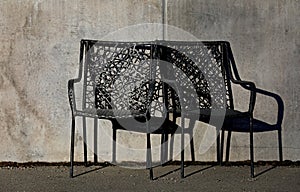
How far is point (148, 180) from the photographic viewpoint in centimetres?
605

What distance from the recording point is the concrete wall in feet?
21.0

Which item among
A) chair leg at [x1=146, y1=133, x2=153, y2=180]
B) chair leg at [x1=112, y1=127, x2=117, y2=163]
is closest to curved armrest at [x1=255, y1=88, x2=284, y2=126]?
chair leg at [x1=146, y1=133, x2=153, y2=180]

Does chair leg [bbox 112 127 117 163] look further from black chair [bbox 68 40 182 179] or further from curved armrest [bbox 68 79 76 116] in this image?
curved armrest [bbox 68 79 76 116]

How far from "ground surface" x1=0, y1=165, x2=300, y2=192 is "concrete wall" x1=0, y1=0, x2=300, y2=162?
10.2 inches

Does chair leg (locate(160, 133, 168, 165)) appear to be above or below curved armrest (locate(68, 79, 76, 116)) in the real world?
below

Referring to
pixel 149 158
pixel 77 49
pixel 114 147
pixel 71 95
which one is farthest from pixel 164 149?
pixel 77 49

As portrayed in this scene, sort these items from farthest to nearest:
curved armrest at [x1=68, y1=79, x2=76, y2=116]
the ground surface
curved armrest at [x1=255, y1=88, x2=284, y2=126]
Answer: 1. curved armrest at [x1=255, y1=88, x2=284, y2=126]
2. curved armrest at [x1=68, y1=79, x2=76, y2=116]
3. the ground surface

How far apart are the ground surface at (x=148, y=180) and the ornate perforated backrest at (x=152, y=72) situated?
0.56 metres

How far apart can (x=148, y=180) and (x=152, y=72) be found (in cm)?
95

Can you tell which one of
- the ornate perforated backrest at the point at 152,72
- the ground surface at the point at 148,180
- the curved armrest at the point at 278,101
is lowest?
the ground surface at the point at 148,180

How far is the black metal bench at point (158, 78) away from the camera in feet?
21.0

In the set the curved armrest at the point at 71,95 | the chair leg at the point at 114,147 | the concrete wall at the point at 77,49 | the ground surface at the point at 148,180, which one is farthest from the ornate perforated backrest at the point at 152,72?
the ground surface at the point at 148,180

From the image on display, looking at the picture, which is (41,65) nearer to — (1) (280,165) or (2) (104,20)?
(2) (104,20)

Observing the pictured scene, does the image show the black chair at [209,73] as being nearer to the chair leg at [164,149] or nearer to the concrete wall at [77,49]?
the concrete wall at [77,49]
